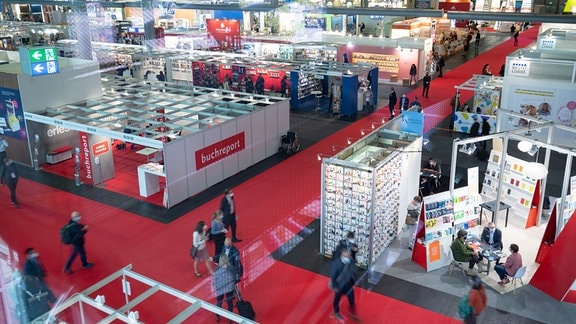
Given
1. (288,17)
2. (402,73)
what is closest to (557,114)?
(402,73)

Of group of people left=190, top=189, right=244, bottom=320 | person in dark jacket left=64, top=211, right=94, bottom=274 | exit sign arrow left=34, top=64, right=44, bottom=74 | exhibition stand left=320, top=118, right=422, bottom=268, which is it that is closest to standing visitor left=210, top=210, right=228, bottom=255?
group of people left=190, top=189, right=244, bottom=320

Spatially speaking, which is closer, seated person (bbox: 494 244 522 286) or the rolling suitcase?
the rolling suitcase

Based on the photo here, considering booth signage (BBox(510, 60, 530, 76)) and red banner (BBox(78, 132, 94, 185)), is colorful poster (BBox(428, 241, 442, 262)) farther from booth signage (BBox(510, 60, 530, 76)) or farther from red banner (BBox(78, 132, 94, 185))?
booth signage (BBox(510, 60, 530, 76))

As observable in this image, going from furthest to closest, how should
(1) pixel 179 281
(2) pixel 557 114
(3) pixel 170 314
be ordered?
(2) pixel 557 114, (1) pixel 179 281, (3) pixel 170 314

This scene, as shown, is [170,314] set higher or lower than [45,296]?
lower

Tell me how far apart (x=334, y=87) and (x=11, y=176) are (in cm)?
1114

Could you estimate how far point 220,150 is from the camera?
43.1ft

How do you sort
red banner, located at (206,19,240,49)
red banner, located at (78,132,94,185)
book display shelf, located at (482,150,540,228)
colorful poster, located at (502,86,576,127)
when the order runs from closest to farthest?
1. book display shelf, located at (482,150,540,228)
2. red banner, located at (78,132,94,185)
3. colorful poster, located at (502,86,576,127)
4. red banner, located at (206,19,240,49)

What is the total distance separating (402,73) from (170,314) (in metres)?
18.7

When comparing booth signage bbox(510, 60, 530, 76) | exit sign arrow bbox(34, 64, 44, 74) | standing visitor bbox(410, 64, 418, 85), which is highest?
exit sign arrow bbox(34, 64, 44, 74)

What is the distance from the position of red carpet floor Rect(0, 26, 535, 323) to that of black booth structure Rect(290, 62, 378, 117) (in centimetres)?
523

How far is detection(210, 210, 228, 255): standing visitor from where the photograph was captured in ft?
30.0

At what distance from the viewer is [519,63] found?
15625 mm

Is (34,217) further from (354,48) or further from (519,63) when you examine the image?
(354,48)
